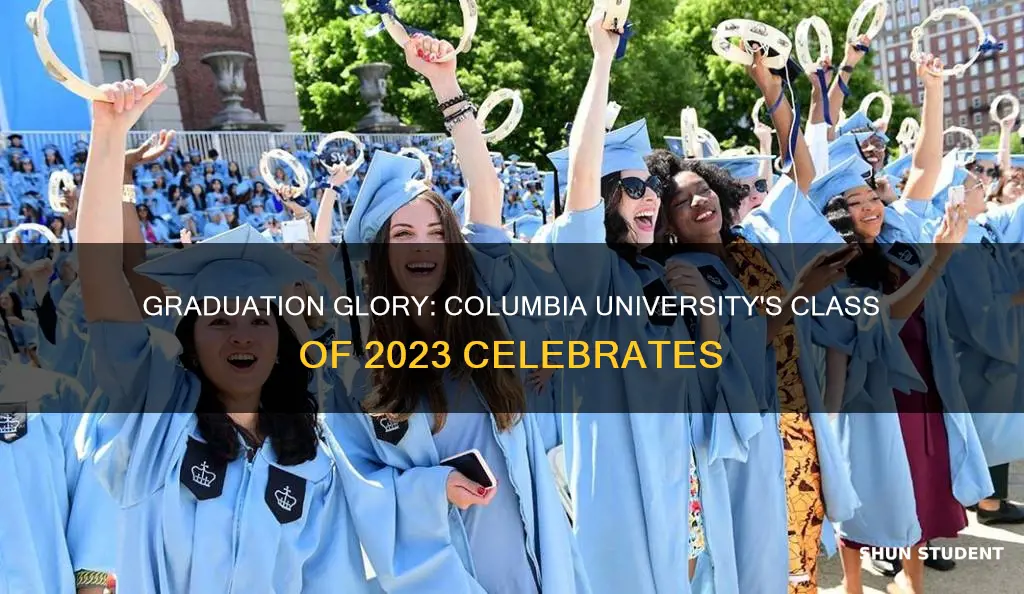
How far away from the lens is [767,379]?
3117mm

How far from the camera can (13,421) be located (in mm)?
2609

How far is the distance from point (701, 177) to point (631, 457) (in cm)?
120

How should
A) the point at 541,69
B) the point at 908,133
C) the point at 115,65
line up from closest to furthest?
1. the point at 908,133
2. the point at 115,65
3. the point at 541,69

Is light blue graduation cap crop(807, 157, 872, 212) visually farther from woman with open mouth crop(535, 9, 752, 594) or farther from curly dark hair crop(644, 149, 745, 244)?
woman with open mouth crop(535, 9, 752, 594)

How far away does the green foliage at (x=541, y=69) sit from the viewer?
2341 centimetres

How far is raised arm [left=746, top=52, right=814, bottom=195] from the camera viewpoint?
12.6 feet

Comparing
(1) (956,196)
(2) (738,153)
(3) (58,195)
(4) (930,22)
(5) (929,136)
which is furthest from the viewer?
(3) (58,195)

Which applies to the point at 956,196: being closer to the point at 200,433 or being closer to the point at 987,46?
the point at 987,46

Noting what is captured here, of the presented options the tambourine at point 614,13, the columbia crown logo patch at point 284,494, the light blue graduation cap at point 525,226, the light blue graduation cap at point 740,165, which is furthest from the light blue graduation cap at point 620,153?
the light blue graduation cap at point 525,226

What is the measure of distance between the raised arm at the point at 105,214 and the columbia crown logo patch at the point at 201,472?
0.34 meters

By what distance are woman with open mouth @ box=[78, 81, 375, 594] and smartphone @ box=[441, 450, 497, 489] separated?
1.04ft

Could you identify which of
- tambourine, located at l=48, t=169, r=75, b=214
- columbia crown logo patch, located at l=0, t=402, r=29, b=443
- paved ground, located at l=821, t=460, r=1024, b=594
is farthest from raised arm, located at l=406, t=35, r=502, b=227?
tambourine, located at l=48, t=169, r=75, b=214

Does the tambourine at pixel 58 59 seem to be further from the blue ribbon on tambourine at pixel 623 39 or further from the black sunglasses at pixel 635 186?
the black sunglasses at pixel 635 186

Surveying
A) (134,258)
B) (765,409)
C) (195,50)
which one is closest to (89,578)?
(134,258)
